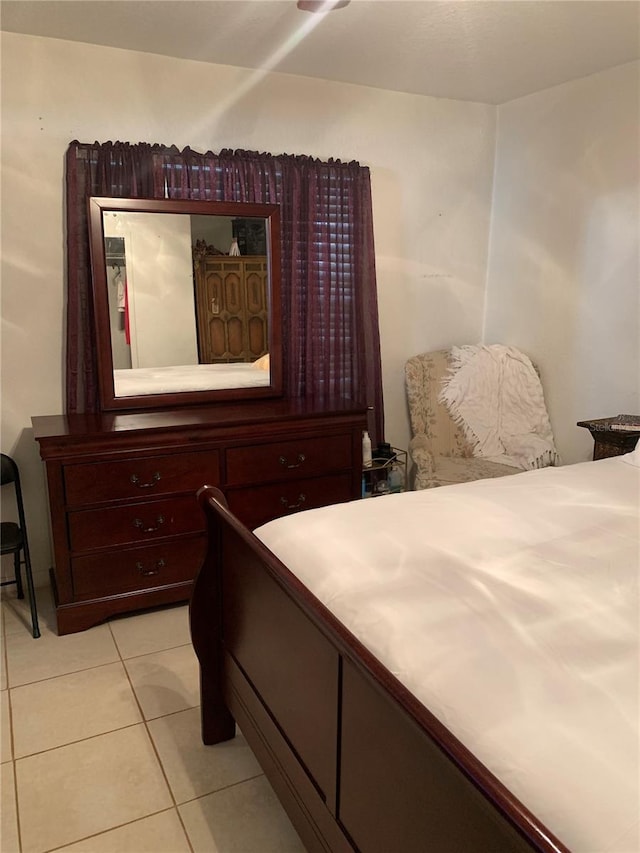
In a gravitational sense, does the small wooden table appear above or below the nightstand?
above

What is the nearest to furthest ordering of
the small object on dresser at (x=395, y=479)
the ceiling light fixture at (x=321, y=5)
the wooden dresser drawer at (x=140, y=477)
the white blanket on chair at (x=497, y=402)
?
the ceiling light fixture at (x=321, y=5) → the wooden dresser drawer at (x=140, y=477) → the white blanket on chair at (x=497, y=402) → the small object on dresser at (x=395, y=479)

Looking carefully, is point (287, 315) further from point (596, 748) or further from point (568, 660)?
point (596, 748)

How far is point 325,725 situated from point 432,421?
2.24 meters

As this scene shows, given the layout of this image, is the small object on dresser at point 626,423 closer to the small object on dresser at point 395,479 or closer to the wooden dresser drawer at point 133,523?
the small object on dresser at point 395,479

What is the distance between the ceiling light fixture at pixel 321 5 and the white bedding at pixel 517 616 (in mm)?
1696

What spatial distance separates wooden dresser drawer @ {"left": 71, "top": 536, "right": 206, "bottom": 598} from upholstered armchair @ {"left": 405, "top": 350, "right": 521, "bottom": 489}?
4.06 ft

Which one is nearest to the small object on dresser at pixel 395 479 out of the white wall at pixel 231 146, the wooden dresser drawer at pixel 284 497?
the white wall at pixel 231 146

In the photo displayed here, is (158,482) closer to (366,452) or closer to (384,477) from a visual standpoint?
(366,452)

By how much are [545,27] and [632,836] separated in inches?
104

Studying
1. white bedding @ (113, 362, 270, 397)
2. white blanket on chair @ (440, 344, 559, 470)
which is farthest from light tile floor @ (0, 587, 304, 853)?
white blanket on chair @ (440, 344, 559, 470)

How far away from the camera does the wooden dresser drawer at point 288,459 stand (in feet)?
8.55

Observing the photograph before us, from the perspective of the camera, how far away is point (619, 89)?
277cm

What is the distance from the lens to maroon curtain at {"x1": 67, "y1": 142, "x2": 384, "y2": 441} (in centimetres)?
257

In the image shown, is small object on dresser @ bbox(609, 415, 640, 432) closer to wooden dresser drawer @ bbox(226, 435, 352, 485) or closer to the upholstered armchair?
the upholstered armchair
